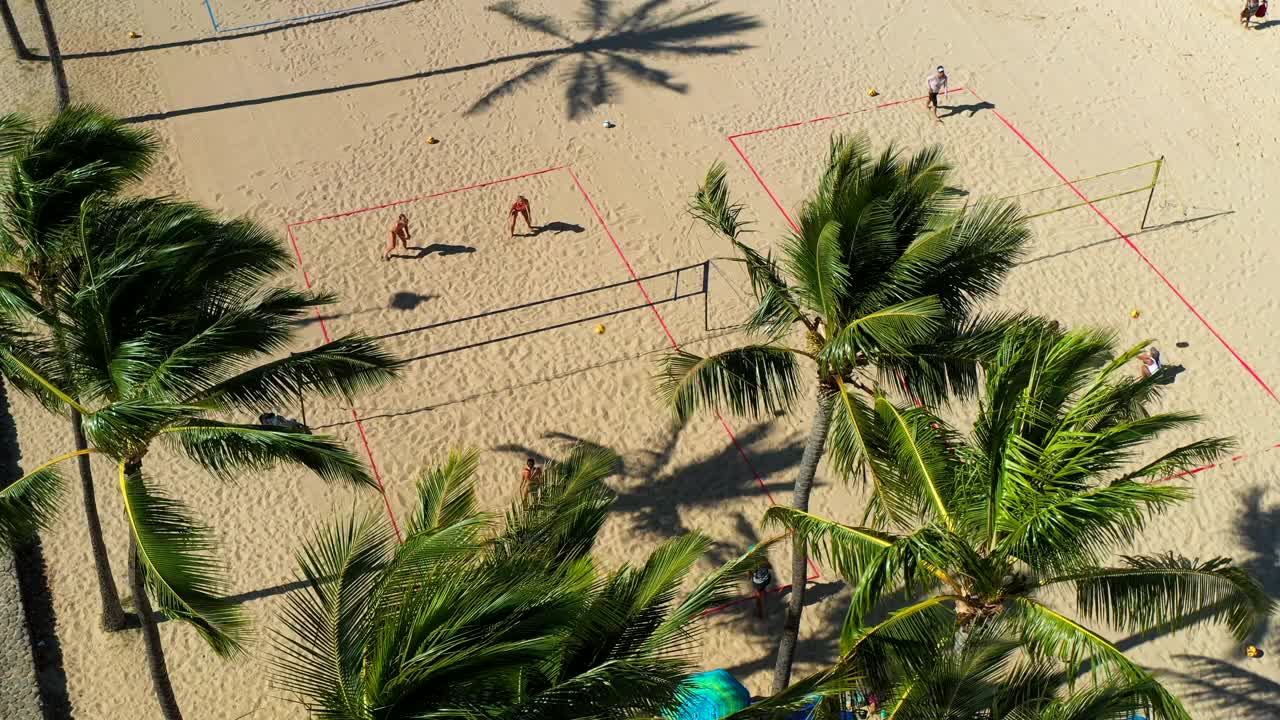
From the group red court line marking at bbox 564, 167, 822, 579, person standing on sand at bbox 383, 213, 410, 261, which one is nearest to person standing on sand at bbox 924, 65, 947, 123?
red court line marking at bbox 564, 167, 822, 579

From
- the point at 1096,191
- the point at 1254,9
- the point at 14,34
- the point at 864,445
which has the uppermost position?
the point at 14,34

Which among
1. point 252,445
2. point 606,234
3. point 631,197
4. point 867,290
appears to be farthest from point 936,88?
point 252,445

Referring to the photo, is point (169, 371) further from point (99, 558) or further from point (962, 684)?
point (962, 684)

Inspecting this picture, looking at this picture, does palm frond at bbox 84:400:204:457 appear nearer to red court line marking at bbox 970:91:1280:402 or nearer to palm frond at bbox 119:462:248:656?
palm frond at bbox 119:462:248:656

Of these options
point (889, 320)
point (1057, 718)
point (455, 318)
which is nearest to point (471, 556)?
point (889, 320)

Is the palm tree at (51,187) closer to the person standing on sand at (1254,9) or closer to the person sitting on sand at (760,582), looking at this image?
the person sitting on sand at (760,582)

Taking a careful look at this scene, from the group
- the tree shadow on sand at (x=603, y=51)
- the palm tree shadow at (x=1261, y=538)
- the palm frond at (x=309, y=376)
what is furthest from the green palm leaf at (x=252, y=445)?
the tree shadow on sand at (x=603, y=51)

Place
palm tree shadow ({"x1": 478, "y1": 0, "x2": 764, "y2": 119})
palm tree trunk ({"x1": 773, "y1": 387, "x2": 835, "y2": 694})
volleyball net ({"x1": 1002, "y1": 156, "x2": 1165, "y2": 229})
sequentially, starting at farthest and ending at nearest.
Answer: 1. palm tree shadow ({"x1": 478, "y1": 0, "x2": 764, "y2": 119})
2. volleyball net ({"x1": 1002, "y1": 156, "x2": 1165, "y2": 229})
3. palm tree trunk ({"x1": 773, "y1": 387, "x2": 835, "y2": 694})
